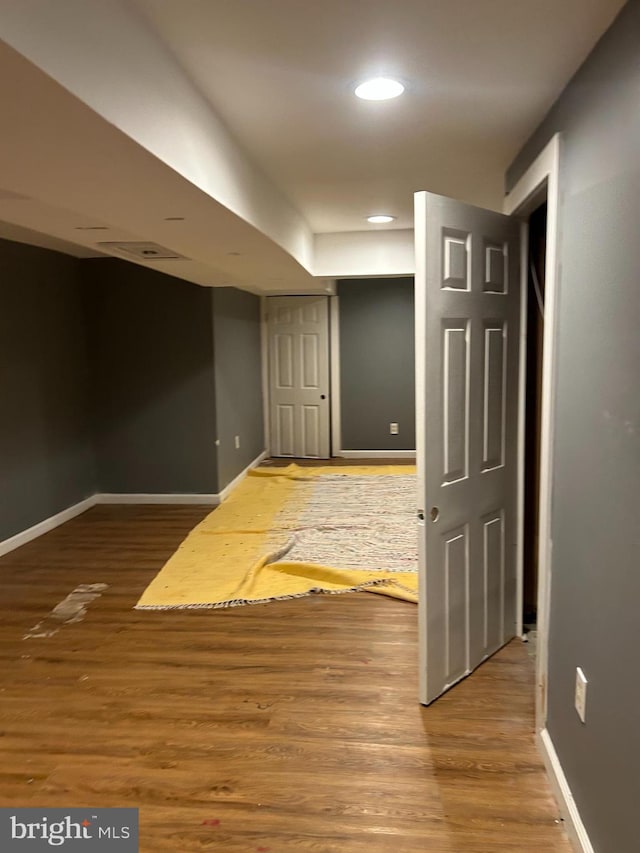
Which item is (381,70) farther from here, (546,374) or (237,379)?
(237,379)

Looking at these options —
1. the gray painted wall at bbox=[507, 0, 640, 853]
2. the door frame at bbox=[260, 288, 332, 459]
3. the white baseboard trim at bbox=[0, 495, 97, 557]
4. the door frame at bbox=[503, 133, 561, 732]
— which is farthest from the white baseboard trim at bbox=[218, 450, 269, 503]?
the gray painted wall at bbox=[507, 0, 640, 853]

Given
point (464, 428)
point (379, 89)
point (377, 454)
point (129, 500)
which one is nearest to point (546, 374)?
point (464, 428)

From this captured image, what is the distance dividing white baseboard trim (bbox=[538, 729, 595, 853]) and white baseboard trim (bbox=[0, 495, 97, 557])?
12.0ft

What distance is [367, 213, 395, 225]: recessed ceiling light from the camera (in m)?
4.32

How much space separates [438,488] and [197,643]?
1506mm

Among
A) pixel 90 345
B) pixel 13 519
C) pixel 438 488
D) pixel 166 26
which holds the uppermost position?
pixel 166 26

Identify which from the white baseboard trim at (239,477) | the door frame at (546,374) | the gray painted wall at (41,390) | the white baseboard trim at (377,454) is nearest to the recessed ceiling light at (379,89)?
the door frame at (546,374)

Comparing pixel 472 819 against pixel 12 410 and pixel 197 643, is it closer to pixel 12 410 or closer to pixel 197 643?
pixel 197 643

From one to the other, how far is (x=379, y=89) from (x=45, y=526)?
410cm

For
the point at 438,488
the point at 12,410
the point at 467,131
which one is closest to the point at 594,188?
the point at 467,131

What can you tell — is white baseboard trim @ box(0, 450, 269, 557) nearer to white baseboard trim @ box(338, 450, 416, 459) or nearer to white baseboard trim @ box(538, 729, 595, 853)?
white baseboard trim @ box(338, 450, 416, 459)

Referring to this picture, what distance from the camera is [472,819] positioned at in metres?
1.92

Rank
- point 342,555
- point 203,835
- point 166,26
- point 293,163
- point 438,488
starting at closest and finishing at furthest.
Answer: point 166,26 → point 203,835 → point 438,488 → point 293,163 → point 342,555

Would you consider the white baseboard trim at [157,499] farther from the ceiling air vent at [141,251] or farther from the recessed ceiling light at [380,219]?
the recessed ceiling light at [380,219]
